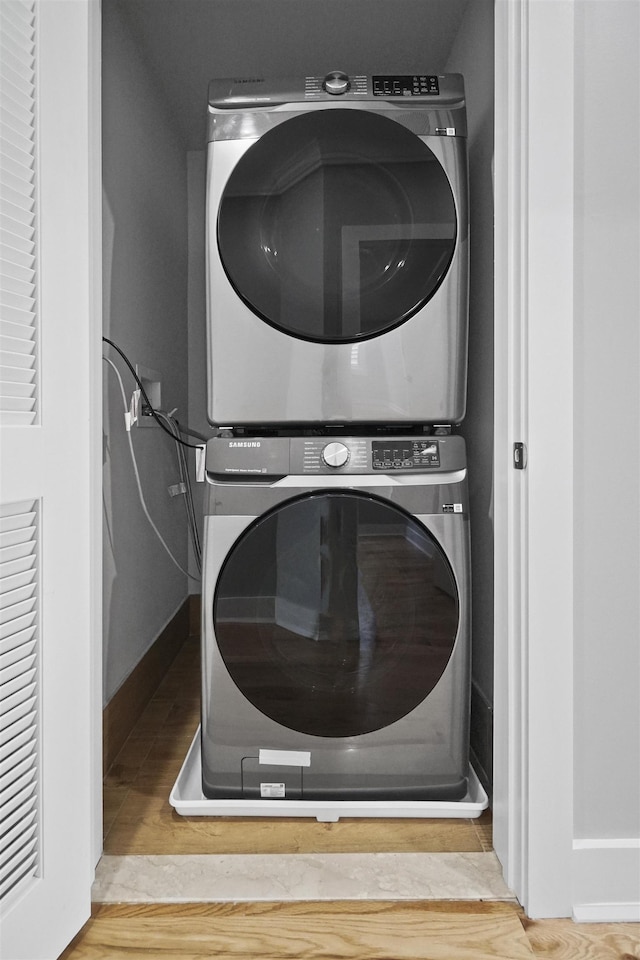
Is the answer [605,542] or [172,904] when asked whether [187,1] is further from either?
[172,904]

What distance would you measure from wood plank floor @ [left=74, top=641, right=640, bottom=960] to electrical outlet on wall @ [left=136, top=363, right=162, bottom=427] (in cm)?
107

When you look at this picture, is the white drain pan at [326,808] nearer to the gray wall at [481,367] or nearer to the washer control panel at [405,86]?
the gray wall at [481,367]

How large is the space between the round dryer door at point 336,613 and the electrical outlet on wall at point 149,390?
67 centimetres

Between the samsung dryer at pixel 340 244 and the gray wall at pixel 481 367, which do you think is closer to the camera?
the samsung dryer at pixel 340 244

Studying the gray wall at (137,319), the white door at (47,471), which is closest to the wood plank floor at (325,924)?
the white door at (47,471)

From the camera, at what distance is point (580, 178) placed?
103 cm

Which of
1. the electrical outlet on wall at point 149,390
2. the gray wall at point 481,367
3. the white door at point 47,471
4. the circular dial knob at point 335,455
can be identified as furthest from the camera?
the electrical outlet on wall at point 149,390

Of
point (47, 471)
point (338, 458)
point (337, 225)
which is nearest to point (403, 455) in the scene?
point (338, 458)

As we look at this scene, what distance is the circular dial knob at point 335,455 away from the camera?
4.17 feet

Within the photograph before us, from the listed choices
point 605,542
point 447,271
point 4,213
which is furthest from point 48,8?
point 605,542

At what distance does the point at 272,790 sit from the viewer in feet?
4.28

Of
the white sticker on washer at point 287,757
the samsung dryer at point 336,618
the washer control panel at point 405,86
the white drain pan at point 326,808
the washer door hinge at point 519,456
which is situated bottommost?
the white drain pan at point 326,808

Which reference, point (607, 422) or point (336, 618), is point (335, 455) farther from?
point (607, 422)

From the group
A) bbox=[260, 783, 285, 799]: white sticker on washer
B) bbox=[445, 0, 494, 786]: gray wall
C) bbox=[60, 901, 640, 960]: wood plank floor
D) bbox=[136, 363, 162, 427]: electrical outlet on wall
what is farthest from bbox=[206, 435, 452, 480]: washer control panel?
bbox=[60, 901, 640, 960]: wood plank floor
